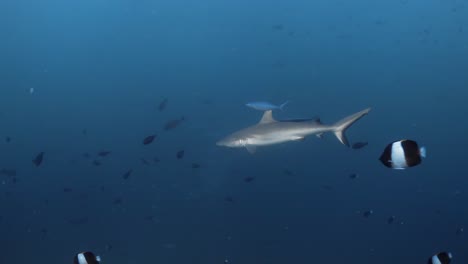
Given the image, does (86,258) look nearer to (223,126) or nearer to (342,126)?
(342,126)

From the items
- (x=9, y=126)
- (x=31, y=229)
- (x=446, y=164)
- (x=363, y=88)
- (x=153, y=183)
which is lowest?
(x=446, y=164)

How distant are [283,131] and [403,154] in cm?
284

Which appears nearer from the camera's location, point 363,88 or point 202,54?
point 363,88

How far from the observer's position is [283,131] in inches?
238

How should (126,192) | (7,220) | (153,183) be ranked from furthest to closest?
(153,183), (126,192), (7,220)

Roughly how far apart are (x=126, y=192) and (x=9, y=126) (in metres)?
35.1

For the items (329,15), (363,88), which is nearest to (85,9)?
(329,15)

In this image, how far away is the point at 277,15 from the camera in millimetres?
65438

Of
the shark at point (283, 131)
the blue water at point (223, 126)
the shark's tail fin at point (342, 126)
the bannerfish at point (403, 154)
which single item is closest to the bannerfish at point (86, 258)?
the bannerfish at point (403, 154)

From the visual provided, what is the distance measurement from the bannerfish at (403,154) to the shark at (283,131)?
7.06 ft

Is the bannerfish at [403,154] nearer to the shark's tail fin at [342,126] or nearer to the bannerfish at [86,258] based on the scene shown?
the shark's tail fin at [342,126]

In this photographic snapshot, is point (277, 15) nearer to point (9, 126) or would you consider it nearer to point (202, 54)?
point (202, 54)

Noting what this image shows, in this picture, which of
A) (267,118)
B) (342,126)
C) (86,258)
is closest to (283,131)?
(267,118)

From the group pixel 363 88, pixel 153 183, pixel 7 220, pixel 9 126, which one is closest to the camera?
pixel 7 220
